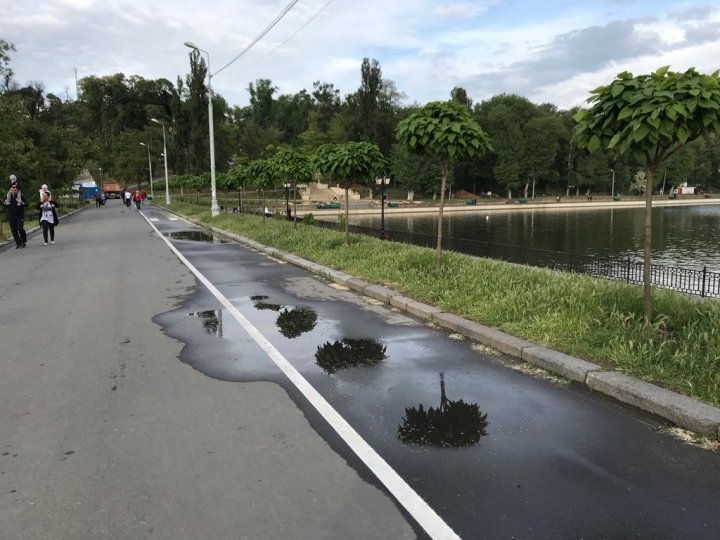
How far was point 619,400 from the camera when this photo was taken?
4.78 metres

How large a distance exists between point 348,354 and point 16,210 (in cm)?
1565

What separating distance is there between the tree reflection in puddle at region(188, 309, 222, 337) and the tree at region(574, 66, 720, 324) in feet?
17.1

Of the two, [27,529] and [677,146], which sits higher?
[677,146]

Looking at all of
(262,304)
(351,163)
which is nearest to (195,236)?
(351,163)

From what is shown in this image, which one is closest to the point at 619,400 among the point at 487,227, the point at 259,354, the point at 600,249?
the point at 259,354

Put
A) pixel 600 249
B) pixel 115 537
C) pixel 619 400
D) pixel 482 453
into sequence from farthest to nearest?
pixel 600 249, pixel 619 400, pixel 482 453, pixel 115 537

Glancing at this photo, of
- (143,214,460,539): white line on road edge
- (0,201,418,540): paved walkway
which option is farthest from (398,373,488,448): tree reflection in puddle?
(0,201,418,540): paved walkway

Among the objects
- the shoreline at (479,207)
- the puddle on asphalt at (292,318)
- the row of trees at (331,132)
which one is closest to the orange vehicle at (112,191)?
the row of trees at (331,132)

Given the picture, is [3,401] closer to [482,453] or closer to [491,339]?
[482,453]

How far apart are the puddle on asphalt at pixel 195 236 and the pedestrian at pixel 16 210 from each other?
4988 millimetres

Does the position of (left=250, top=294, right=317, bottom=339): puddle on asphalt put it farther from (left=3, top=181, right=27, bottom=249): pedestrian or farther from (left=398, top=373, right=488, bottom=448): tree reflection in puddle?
(left=3, top=181, right=27, bottom=249): pedestrian

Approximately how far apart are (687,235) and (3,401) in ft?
138

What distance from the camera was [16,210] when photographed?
17141 mm

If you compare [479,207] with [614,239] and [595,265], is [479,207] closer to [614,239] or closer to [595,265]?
[614,239]
